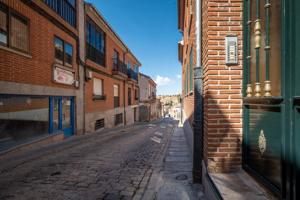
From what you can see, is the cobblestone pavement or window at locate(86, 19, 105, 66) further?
window at locate(86, 19, 105, 66)

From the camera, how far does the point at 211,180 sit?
3.14 meters

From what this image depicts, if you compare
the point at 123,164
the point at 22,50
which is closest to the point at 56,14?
the point at 22,50

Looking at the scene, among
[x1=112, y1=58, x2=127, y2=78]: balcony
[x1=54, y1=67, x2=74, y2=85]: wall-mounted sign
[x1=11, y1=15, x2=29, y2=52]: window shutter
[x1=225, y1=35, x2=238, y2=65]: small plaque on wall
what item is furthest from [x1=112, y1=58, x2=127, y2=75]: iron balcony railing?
[x1=225, y1=35, x2=238, y2=65]: small plaque on wall

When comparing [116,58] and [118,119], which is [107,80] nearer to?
[116,58]

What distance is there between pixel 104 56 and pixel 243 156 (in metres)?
14.6

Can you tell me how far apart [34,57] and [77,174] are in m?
5.55

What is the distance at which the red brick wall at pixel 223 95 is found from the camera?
334 centimetres

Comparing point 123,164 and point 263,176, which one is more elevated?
point 263,176

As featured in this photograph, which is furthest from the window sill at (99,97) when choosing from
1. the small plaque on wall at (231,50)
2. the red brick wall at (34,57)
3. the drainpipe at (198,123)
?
the small plaque on wall at (231,50)

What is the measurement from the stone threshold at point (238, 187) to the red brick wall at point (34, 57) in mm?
6870

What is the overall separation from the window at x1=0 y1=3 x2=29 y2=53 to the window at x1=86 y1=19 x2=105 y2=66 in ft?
18.6

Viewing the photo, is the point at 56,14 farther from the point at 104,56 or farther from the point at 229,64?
the point at 229,64

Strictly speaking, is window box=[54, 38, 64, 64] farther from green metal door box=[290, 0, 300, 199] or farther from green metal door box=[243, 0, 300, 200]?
green metal door box=[290, 0, 300, 199]

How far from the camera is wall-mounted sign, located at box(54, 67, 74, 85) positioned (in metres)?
9.17
